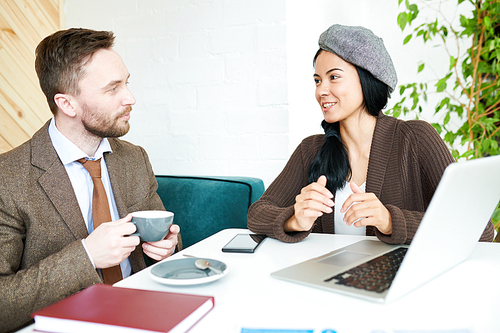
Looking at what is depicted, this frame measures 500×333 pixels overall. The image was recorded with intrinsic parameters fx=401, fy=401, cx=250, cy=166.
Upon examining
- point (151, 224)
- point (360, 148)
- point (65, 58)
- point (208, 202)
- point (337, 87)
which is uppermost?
point (65, 58)

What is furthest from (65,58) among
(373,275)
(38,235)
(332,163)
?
(373,275)

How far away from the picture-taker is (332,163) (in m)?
1.43

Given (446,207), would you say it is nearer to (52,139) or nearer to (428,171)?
(428,171)

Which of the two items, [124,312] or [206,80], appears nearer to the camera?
[124,312]

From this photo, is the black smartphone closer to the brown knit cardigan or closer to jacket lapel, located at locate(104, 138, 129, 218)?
the brown knit cardigan

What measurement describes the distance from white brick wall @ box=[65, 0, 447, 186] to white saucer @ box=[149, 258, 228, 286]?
105cm

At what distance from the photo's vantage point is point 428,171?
127 centimetres

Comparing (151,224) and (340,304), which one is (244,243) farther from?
(340,304)

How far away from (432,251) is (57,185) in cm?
101

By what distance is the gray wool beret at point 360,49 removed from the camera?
4.39ft

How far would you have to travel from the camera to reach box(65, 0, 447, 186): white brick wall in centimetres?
179

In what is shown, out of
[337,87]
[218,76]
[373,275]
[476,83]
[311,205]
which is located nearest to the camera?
[373,275]

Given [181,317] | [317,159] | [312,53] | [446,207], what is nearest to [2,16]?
[312,53]

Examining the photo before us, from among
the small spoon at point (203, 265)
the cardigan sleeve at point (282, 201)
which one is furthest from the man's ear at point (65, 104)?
the small spoon at point (203, 265)
